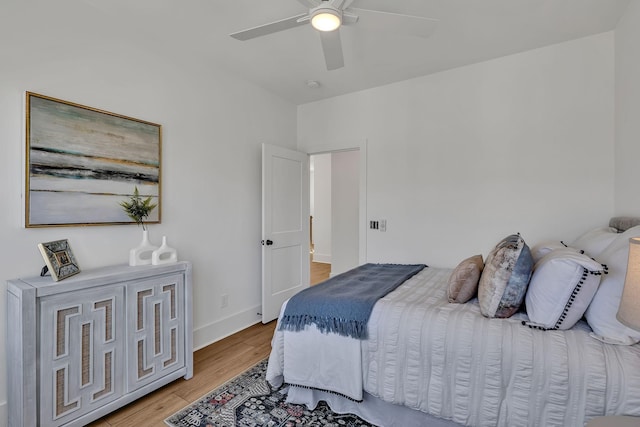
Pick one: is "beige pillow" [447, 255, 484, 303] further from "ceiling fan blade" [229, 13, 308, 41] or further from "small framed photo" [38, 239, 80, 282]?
"small framed photo" [38, 239, 80, 282]

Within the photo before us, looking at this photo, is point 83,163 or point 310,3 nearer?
point 310,3

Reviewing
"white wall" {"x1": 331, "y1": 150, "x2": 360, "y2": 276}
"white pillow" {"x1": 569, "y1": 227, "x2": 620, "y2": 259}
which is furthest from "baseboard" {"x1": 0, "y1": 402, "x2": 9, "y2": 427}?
"white wall" {"x1": 331, "y1": 150, "x2": 360, "y2": 276}

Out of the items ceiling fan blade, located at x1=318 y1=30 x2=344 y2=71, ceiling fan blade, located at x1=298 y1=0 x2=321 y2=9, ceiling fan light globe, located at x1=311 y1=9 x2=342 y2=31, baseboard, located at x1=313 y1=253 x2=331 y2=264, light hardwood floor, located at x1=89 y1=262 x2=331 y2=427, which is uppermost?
ceiling fan blade, located at x1=298 y1=0 x2=321 y2=9

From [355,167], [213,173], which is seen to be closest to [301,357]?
[213,173]

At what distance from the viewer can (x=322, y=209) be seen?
7070 millimetres

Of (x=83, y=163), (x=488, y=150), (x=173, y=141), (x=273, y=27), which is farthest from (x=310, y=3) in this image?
(x=488, y=150)

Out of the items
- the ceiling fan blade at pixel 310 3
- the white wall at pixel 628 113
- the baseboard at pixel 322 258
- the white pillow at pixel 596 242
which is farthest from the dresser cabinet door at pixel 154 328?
the baseboard at pixel 322 258

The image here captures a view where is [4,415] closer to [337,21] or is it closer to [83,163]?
[83,163]

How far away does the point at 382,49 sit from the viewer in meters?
2.64

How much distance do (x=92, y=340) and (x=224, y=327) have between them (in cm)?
138

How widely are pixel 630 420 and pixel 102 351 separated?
2466 millimetres

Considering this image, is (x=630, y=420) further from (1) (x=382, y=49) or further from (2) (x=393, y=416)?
(1) (x=382, y=49)

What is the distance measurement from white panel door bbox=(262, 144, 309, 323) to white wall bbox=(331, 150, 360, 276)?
144 cm

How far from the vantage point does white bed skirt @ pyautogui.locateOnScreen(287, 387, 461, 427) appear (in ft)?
5.32
